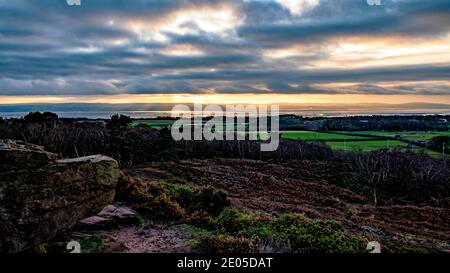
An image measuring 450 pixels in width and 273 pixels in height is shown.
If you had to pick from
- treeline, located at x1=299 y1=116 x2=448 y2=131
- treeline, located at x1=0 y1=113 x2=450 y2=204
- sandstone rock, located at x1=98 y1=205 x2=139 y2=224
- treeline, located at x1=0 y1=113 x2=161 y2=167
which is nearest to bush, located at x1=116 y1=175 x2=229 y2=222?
sandstone rock, located at x1=98 y1=205 x2=139 y2=224

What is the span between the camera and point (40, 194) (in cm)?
805

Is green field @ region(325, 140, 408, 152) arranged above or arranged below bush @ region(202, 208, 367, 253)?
below

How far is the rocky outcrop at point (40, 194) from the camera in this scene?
7.73m

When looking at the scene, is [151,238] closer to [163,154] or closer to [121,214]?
[121,214]

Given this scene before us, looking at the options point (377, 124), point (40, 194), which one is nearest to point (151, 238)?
point (40, 194)

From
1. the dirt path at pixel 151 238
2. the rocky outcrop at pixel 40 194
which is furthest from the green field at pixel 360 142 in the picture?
the rocky outcrop at pixel 40 194

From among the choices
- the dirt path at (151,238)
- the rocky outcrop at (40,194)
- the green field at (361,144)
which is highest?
the rocky outcrop at (40,194)

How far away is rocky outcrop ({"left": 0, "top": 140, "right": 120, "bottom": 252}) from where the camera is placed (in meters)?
7.73

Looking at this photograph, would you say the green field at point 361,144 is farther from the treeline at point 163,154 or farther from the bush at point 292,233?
the bush at point 292,233

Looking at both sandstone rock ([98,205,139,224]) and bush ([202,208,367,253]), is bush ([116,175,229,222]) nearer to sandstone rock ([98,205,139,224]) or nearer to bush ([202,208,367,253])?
sandstone rock ([98,205,139,224])

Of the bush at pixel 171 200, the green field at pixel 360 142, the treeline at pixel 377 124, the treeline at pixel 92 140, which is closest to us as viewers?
the bush at pixel 171 200

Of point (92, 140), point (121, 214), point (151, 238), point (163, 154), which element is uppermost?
point (92, 140)
